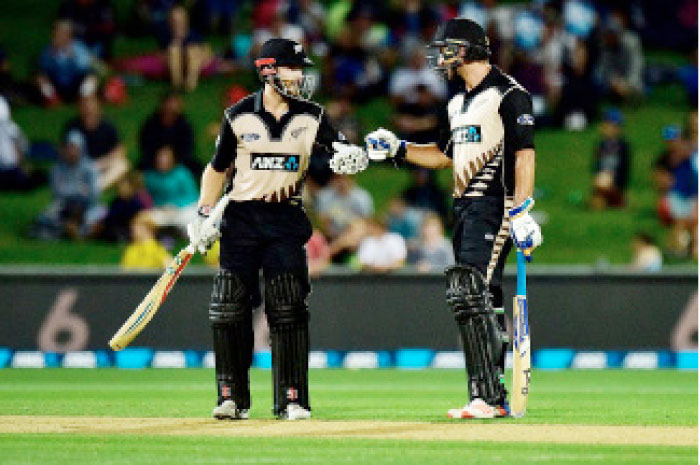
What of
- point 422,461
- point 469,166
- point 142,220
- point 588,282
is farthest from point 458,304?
point 142,220

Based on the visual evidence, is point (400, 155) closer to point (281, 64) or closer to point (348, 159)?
point (348, 159)

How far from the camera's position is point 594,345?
1675 centimetres

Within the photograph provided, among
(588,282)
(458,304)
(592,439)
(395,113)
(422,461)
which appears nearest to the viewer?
(422,461)

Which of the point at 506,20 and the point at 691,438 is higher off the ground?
the point at 506,20

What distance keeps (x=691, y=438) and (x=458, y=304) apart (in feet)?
5.24

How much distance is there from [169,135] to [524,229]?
1118 centimetres

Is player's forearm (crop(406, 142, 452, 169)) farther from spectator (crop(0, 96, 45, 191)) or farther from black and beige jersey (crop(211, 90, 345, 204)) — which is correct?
spectator (crop(0, 96, 45, 191))

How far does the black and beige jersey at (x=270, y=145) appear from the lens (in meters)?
9.77

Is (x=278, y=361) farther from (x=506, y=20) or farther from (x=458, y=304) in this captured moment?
(x=506, y=20)

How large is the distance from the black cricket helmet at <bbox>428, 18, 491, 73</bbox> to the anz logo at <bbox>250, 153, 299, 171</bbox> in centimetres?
101

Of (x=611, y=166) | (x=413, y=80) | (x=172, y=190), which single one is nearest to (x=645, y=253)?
(x=611, y=166)

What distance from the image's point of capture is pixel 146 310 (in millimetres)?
9984

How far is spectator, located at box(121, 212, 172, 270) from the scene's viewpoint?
17.8 m

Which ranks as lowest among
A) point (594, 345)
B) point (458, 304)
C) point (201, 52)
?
point (594, 345)
